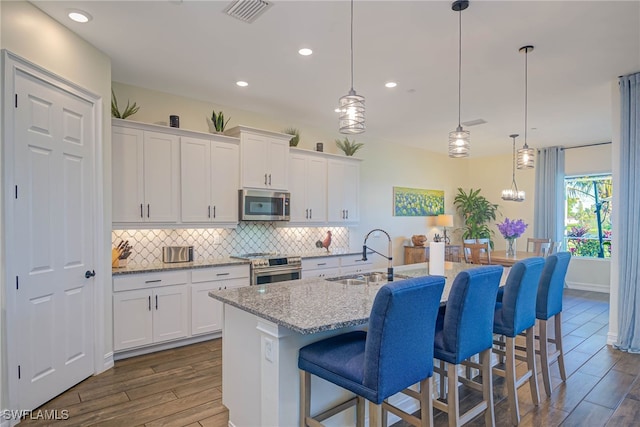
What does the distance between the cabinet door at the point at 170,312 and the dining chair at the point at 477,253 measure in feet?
13.3

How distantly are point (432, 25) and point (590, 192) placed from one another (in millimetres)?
6694

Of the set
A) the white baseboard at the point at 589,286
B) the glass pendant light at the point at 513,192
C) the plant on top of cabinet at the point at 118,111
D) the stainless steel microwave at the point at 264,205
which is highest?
the plant on top of cabinet at the point at 118,111

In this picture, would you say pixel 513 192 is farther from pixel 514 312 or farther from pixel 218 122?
pixel 218 122

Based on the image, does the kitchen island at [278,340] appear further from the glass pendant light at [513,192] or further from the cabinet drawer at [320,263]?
the glass pendant light at [513,192]

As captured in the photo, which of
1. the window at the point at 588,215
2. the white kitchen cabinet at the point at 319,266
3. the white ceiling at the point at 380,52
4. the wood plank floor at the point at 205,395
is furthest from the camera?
the window at the point at 588,215

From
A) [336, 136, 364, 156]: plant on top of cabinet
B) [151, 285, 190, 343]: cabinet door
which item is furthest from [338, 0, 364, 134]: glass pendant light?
[336, 136, 364, 156]: plant on top of cabinet

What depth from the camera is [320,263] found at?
5.14 m

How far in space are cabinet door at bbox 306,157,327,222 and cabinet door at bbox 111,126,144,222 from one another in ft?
7.71

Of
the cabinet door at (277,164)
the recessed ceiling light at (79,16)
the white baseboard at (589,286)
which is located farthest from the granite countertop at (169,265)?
the white baseboard at (589,286)

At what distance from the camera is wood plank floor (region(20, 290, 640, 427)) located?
2533 mm

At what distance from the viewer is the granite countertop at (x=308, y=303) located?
1.77 metres

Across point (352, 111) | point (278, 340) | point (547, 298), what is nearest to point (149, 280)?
point (278, 340)

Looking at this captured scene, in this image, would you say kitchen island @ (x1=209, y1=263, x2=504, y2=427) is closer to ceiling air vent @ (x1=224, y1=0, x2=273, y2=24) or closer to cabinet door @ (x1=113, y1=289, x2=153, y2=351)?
cabinet door @ (x1=113, y1=289, x2=153, y2=351)

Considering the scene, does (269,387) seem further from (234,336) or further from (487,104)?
(487,104)
